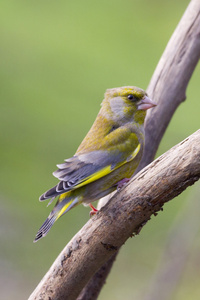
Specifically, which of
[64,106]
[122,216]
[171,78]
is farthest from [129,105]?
[64,106]

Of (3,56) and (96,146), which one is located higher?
(3,56)

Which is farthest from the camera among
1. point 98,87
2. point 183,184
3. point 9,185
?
point 98,87

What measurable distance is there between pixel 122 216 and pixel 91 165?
45 centimetres

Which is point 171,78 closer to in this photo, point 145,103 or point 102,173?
point 145,103

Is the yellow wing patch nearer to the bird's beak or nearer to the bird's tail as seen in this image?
the bird's tail

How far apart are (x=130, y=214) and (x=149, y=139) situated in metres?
1.13

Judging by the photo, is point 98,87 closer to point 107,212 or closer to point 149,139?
point 149,139

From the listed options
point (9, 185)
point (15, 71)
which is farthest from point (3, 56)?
point (9, 185)

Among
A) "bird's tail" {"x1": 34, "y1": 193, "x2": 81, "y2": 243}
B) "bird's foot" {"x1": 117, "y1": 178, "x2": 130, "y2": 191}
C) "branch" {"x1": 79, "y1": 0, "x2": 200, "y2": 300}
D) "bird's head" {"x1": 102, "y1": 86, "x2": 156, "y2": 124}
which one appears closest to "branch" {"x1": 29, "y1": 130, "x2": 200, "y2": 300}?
"bird's tail" {"x1": 34, "y1": 193, "x2": 81, "y2": 243}

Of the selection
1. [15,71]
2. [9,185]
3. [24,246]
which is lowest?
[24,246]

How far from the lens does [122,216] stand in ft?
8.49

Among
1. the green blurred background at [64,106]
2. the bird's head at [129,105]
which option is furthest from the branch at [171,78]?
the green blurred background at [64,106]

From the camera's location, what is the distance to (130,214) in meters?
2.55

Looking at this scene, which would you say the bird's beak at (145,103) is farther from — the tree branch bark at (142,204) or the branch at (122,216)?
the branch at (122,216)
